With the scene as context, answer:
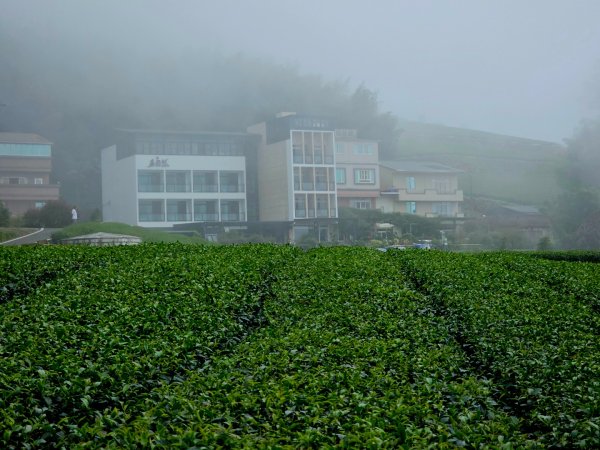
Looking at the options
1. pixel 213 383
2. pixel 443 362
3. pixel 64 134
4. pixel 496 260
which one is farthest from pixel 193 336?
pixel 64 134

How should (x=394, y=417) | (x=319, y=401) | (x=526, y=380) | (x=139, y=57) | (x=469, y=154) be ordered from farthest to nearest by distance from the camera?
1. (x=469, y=154)
2. (x=139, y=57)
3. (x=526, y=380)
4. (x=319, y=401)
5. (x=394, y=417)

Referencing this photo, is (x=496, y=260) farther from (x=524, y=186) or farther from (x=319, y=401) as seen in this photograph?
(x=524, y=186)

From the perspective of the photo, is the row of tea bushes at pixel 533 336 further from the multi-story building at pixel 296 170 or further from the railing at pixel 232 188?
the multi-story building at pixel 296 170

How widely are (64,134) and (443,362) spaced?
40.6 m

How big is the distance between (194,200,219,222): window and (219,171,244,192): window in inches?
Answer: 38.8

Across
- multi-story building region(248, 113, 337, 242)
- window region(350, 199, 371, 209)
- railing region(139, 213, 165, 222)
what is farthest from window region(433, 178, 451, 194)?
railing region(139, 213, 165, 222)

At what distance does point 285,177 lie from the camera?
126ft

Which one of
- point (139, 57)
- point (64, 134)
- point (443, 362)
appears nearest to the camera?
point (443, 362)

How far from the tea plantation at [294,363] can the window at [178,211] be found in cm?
2761

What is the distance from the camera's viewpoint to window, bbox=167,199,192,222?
36156 millimetres

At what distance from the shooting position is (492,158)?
4903 cm

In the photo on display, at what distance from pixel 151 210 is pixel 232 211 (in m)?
3.95

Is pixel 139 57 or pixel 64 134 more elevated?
pixel 139 57

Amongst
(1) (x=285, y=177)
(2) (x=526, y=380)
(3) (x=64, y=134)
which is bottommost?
(2) (x=526, y=380)
